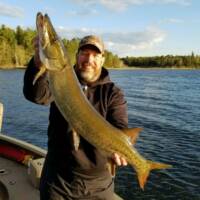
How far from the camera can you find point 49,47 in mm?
2848

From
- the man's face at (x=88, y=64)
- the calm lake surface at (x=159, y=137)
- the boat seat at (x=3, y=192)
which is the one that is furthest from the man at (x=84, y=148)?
the calm lake surface at (x=159, y=137)

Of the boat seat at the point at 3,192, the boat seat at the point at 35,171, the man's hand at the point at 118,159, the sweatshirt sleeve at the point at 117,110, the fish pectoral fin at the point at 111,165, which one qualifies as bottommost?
the boat seat at the point at 3,192

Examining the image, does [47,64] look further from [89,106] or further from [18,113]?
[18,113]

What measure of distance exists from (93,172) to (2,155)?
144 inches

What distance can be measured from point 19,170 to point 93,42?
344cm

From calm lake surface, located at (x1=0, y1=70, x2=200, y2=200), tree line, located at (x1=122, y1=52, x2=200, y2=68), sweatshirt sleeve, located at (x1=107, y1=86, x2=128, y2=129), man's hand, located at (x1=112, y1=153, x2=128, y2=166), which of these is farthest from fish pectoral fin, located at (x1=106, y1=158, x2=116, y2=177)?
tree line, located at (x1=122, y1=52, x2=200, y2=68)

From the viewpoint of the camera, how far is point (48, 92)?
328 centimetres

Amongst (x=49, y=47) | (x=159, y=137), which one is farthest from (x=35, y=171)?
(x=159, y=137)

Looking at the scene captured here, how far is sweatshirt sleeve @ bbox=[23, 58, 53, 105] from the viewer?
3152 millimetres

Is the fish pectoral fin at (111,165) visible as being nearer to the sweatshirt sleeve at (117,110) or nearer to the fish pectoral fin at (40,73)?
the sweatshirt sleeve at (117,110)

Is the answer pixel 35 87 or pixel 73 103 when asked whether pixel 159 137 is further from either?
pixel 73 103

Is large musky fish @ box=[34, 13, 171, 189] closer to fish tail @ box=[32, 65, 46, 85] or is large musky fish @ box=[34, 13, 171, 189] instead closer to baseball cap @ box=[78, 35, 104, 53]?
fish tail @ box=[32, 65, 46, 85]

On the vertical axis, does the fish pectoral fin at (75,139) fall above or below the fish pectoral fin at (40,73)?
below

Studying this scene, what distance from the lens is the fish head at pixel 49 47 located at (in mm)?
2781
